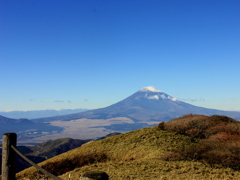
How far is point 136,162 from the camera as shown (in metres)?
17.4

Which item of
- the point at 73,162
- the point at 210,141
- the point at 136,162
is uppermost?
the point at 210,141

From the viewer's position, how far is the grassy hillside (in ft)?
45.8

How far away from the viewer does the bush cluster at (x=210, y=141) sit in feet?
54.6

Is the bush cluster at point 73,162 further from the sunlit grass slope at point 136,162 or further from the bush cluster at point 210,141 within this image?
the bush cluster at point 210,141

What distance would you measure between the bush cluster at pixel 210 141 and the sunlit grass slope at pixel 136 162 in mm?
1212

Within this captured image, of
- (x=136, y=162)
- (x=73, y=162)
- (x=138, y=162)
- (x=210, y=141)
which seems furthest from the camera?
(x=210, y=141)

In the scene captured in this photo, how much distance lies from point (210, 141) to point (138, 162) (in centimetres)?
→ 854

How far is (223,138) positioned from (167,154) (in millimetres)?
7718

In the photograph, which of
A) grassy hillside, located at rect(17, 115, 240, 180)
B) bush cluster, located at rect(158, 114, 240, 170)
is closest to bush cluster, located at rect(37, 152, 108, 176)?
grassy hillside, located at rect(17, 115, 240, 180)

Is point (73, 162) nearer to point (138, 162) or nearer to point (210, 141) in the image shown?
point (138, 162)

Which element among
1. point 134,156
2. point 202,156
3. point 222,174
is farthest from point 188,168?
point 134,156

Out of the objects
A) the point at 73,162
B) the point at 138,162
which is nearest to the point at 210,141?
the point at 138,162

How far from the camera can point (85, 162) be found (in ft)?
65.4

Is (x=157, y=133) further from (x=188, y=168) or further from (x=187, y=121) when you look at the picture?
(x=188, y=168)
